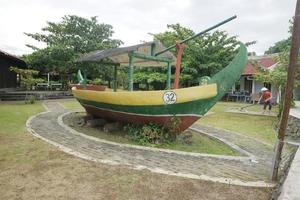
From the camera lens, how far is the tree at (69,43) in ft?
67.6

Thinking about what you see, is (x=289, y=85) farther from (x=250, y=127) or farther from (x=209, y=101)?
(x=250, y=127)

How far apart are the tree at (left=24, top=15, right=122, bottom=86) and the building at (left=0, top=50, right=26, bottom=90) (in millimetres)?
1025

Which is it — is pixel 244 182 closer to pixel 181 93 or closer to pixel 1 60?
pixel 181 93

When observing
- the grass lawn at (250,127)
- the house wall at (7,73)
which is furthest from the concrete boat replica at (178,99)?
the house wall at (7,73)

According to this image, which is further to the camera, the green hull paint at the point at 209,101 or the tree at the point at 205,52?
the tree at the point at 205,52

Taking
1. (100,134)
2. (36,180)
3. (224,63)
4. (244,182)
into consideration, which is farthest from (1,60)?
(244,182)

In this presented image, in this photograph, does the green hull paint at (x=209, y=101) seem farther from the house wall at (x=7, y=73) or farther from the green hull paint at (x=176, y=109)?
the house wall at (x=7, y=73)

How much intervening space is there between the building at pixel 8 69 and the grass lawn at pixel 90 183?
16.2 meters

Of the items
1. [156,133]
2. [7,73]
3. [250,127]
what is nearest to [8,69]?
[7,73]

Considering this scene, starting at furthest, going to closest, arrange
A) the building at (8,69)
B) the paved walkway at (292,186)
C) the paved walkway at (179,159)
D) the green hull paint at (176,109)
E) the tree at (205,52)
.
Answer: the tree at (205,52), the building at (8,69), the green hull paint at (176,109), the paved walkway at (179,159), the paved walkway at (292,186)

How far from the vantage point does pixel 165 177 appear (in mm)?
4738

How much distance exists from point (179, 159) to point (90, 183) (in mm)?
2240

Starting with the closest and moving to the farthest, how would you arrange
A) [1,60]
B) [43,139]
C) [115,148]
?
[115,148], [43,139], [1,60]

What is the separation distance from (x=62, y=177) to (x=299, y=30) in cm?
453
